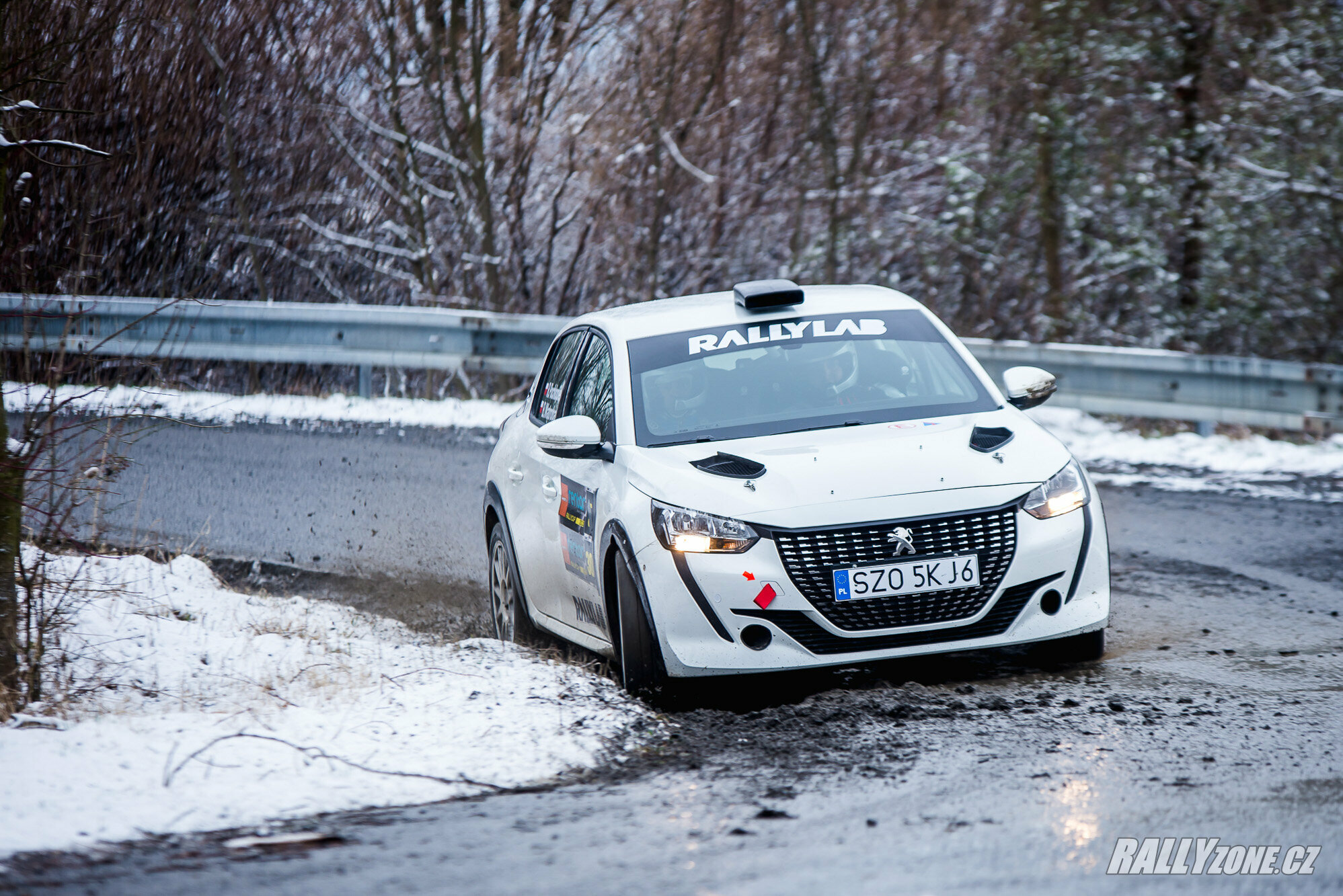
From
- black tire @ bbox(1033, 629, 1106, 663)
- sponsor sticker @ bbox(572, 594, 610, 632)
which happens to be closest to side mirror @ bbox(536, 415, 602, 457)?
sponsor sticker @ bbox(572, 594, 610, 632)

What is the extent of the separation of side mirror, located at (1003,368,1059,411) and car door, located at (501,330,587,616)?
2095 mm

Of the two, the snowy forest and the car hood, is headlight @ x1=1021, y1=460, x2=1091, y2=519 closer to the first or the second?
the car hood

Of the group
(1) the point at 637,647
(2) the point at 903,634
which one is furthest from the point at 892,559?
(1) the point at 637,647

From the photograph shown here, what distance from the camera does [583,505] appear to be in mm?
6309

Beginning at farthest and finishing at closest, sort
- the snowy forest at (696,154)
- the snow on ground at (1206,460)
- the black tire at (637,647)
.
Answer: the snowy forest at (696,154)
the snow on ground at (1206,460)
the black tire at (637,647)

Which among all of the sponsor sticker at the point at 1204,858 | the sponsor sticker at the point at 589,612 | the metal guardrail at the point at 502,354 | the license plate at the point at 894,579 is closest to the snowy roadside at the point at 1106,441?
the metal guardrail at the point at 502,354

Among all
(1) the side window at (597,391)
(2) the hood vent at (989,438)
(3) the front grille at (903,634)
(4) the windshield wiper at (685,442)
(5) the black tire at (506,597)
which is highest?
(1) the side window at (597,391)

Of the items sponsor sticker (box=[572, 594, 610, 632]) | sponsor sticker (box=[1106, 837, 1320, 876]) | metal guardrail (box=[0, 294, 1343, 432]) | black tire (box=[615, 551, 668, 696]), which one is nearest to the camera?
sponsor sticker (box=[1106, 837, 1320, 876])

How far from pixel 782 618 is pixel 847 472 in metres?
0.60

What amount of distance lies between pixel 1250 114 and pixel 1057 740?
1405 cm

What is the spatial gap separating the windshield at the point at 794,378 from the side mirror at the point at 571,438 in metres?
0.19

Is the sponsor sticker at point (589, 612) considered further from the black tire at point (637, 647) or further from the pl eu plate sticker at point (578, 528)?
the black tire at point (637, 647)

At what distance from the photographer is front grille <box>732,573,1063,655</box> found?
5.45m

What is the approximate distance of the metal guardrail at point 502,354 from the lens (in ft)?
41.1
